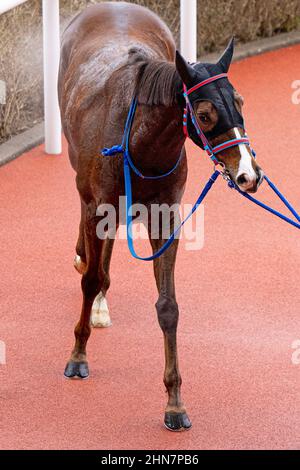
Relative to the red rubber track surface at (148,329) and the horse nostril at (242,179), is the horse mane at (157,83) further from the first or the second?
the red rubber track surface at (148,329)

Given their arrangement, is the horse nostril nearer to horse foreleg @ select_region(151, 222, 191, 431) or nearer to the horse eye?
the horse eye

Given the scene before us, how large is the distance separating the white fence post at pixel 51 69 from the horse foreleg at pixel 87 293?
3180 mm

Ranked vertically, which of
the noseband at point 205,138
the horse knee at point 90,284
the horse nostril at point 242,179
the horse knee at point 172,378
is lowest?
the horse knee at point 172,378

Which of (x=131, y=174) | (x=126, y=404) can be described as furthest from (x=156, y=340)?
(x=131, y=174)

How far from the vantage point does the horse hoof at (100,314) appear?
250 inches

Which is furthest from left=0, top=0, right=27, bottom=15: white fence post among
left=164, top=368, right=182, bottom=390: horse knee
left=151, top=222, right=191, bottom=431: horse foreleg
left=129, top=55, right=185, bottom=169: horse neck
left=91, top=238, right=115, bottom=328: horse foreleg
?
left=164, top=368, right=182, bottom=390: horse knee

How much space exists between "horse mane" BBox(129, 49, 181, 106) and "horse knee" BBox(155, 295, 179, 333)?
0.95 meters

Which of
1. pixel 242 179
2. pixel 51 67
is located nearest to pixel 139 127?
pixel 242 179

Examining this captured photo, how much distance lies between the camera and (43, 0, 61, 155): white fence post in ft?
27.8

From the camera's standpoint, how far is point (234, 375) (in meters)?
5.77

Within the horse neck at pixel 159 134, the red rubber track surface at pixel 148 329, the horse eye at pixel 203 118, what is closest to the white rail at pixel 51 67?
the red rubber track surface at pixel 148 329

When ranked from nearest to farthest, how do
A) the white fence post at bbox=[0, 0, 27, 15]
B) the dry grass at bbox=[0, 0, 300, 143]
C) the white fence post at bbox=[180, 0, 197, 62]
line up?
the white fence post at bbox=[0, 0, 27, 15] < the white fence post at bbox=[180, 0, 197, 62] < the dry grass at bbox=[0, 0, 300, 143]

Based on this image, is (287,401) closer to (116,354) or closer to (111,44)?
(116,354)

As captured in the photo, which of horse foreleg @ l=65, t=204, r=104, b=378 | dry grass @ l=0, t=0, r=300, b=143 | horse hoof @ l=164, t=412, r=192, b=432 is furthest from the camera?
dry grass @ l=0, t=0, r=300, b=143
